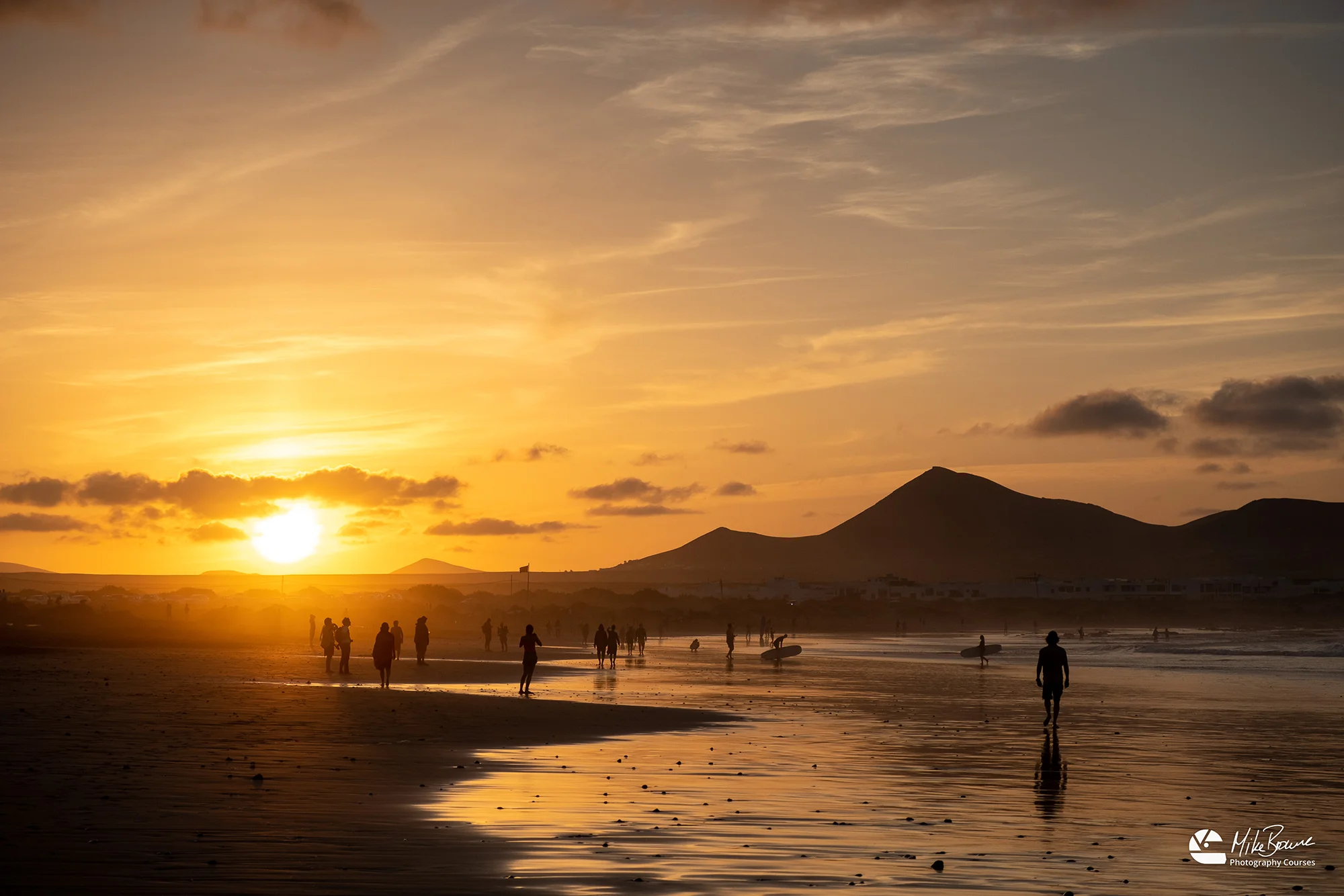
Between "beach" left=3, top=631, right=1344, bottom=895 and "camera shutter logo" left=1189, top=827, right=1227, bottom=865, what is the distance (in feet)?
0.54

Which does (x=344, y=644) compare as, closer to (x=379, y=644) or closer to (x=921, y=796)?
(x=379, y=644)

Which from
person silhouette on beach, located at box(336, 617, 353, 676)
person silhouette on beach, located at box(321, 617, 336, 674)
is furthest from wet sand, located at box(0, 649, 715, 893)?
person silhouette on beach, located at box(321, 617, 336, 674)

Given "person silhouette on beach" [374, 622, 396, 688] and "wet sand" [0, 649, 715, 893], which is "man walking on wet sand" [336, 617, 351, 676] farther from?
"wet sand" [0, 649, 715, 893]

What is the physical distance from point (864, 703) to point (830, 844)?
75.5 feet

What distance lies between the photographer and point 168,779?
56.0 ft

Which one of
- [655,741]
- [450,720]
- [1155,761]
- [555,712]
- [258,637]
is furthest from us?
[258,637]

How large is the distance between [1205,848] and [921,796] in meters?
4.39

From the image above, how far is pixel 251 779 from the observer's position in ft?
56.8

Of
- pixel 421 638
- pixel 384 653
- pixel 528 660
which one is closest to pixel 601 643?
pixel 421 638

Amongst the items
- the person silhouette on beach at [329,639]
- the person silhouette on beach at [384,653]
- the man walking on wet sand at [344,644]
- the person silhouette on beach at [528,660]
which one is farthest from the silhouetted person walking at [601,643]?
the person silhouette on beach at [384,653]

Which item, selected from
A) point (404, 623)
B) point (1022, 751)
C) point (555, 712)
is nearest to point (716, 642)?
point (404, 623)

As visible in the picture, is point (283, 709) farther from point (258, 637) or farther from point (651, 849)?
point (258, 637)

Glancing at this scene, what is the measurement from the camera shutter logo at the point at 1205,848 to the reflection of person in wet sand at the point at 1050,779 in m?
1.90

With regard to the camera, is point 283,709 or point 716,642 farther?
point 716,642
